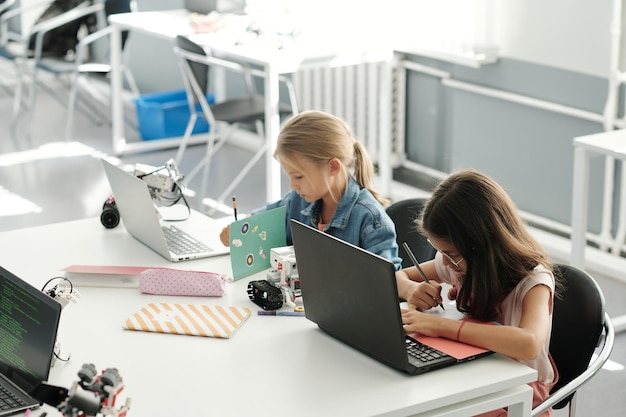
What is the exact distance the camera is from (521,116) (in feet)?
14.5

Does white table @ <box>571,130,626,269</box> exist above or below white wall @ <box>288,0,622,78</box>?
below

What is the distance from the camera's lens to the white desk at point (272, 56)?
4.36 meters

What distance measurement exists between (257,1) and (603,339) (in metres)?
3.71

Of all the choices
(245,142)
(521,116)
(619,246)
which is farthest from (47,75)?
(619,246)

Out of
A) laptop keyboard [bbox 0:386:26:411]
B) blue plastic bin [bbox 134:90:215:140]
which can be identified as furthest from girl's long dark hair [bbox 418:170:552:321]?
blue plastic bin [bbox 134:90:215:140]

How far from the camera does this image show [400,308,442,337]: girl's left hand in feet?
6.69

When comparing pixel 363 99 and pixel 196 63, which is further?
pixel 363 99

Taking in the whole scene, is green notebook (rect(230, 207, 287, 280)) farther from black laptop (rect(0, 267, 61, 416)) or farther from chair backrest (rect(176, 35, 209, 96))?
chair backrest (rect(176, 35, 209, 96))

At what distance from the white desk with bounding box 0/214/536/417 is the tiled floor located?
196cm

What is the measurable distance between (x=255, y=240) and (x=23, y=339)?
732mm

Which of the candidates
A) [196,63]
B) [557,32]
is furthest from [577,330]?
[196,63]

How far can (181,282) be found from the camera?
2.38 meters

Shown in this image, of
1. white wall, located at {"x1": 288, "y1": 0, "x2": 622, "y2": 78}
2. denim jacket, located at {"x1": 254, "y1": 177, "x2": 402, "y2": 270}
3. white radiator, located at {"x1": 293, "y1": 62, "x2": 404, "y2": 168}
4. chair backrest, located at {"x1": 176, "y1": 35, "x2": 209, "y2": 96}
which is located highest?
white wall, located at {"x1": 288, "y1": 0, "x2": 622, "y2": 78}

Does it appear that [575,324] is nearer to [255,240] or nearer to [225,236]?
[255,240]
